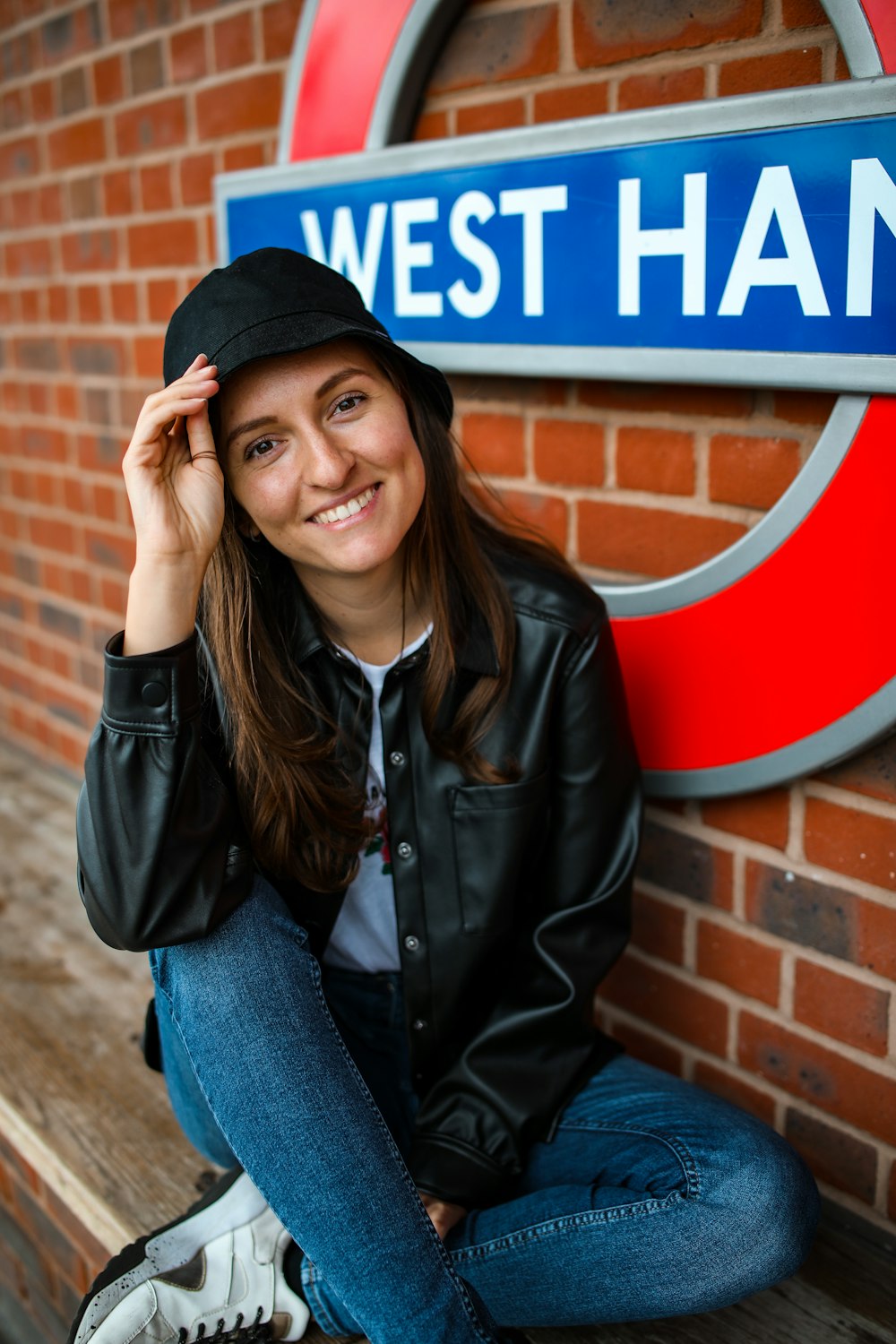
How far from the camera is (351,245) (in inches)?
69.4

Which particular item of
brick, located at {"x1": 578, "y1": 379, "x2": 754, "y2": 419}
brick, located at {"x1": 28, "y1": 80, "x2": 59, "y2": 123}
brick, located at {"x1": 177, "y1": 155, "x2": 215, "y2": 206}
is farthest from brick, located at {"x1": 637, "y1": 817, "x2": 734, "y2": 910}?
brick, located at {"x1": 28, "y1": 80, "x2": 59, "y2": 123}

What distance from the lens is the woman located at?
1242mm

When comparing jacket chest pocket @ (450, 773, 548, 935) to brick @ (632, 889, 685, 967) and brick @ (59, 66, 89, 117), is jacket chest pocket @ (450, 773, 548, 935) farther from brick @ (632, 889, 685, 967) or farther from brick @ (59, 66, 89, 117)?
brick @ (59, 66, 89, 117)

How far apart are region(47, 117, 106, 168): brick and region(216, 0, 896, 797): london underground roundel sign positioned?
86 cm

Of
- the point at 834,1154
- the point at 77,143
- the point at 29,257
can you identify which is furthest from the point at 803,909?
the point at 29,257

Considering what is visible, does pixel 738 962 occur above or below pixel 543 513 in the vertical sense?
below

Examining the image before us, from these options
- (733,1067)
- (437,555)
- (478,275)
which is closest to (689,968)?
(733,1067)

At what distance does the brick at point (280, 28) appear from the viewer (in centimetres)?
190

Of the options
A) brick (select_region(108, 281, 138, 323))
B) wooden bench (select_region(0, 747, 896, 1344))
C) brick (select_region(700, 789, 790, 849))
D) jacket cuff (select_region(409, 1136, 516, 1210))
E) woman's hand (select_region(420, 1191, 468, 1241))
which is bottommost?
wooden bench (select_region(0, 747, 896, 1344))

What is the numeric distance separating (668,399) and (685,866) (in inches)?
25.4

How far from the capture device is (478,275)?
1.59 metres

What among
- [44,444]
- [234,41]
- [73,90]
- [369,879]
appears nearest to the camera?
[369,879]

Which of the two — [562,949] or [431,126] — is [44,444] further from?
[562,949]

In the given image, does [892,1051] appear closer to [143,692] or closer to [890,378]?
[890,378]
